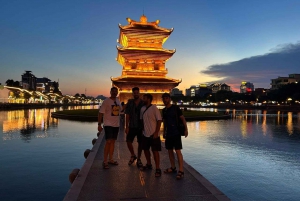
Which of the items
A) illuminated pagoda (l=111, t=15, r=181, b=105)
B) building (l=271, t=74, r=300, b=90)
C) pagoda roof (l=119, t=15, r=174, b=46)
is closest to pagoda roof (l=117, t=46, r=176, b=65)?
illuminated pagoda (l=111, t=15, r=181, b=105)

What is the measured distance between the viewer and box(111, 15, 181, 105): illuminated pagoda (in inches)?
1773

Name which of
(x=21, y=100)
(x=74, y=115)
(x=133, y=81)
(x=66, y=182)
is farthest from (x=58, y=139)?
(x=21, y=100)

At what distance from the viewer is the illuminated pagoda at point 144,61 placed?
45031 mm

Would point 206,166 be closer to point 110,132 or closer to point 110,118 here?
point 110,132

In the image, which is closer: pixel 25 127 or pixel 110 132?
pixel 110 132

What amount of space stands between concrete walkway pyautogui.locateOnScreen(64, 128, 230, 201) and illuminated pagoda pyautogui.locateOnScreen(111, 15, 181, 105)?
3676 centimetres

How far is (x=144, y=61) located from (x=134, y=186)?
4018cm

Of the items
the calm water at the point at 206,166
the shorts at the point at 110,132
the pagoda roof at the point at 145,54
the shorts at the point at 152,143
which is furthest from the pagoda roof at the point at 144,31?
the shorts at the point at 152,143

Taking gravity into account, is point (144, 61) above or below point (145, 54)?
below

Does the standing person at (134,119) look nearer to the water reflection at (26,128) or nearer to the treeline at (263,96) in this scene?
the water reflection at (26,128)

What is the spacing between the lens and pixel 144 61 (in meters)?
45.9

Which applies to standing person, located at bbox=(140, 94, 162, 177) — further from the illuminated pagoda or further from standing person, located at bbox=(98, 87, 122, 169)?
the illuminated pagoda

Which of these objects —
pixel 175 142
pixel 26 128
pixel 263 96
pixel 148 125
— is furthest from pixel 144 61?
pixel 263 96

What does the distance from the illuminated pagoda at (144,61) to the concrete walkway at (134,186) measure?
3676 centimetres
